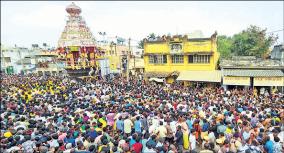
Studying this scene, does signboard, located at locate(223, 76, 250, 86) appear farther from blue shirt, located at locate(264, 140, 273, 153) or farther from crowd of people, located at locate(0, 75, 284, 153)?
blue shirt, located at locate(264, 140, 273, 153)

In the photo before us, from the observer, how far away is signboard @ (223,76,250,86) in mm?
20020

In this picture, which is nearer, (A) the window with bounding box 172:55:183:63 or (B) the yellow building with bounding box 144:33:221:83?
(B) the yellow building with bounding box 144:33:221:83

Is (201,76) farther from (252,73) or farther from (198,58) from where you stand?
(252,73)

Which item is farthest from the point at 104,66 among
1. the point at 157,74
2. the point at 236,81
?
the point at 236,81

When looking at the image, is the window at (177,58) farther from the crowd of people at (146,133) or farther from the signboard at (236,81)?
the crowd of people at (146,133)

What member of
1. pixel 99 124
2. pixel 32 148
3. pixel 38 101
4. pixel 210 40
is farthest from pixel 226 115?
pixel 210 40

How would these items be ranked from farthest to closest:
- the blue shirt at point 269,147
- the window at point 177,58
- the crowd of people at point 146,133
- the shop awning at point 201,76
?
1. the window at point 177,58
2. the shop awning at point 201,76
3. the crowd of people at point 146,133
4. the blue shirt at point 269,147

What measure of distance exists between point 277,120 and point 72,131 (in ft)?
26.9

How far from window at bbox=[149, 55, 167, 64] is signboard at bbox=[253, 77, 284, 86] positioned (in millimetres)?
10206

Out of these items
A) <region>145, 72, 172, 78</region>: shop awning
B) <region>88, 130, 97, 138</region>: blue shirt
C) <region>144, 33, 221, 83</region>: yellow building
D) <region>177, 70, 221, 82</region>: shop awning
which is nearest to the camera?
<region>88, 130, 97, 138</region>: blue shirt

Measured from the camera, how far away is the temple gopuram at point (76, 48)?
32.2 meters

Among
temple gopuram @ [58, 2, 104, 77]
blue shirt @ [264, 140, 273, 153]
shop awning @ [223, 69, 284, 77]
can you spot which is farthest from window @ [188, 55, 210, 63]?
blue shirt @ [264, 140, 273, 153]

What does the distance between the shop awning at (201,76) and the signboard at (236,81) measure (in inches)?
32.4

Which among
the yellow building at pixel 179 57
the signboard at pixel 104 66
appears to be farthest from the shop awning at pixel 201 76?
the signboard at pixel 104 66
